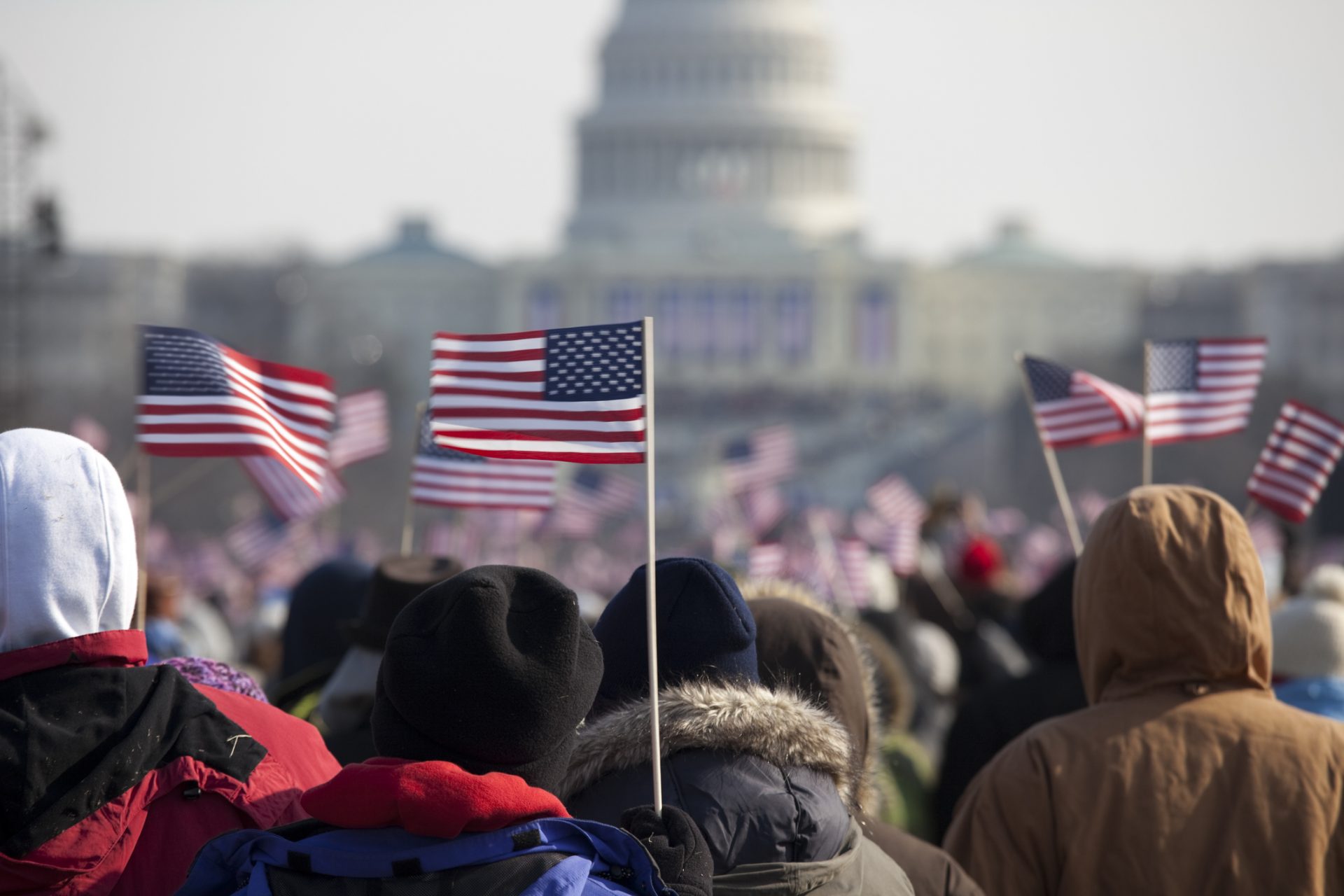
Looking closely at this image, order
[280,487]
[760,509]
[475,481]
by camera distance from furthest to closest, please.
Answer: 1. [760,509]
2. [280,487]
3. [475,481]

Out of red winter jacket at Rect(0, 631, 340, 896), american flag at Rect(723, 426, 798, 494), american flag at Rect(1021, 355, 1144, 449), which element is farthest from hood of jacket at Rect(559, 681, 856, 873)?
american flag at Rect(723, 426, 798, 494)

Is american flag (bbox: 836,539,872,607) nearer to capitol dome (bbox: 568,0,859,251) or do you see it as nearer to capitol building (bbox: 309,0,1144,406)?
capitol building (bbox: 309,0,1144,406)

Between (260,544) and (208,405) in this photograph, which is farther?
(260,544)

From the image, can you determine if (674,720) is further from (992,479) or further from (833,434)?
(833,434)

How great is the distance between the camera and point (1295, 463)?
9172 mm

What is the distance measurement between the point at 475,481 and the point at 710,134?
10140 cm

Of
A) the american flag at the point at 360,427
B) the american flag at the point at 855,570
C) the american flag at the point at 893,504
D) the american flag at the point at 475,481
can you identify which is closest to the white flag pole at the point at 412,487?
the american flag at the point at 475,481

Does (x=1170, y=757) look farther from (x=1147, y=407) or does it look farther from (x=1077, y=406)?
(x=1077, y=406)

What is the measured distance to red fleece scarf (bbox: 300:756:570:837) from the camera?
3643 millimetres

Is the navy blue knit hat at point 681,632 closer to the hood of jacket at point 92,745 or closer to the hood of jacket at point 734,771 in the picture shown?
the hood of jacket at point 734,771

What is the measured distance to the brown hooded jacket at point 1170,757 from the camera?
4824 mm

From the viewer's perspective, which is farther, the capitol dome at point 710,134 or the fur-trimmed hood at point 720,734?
the capitol dome at point 710,134

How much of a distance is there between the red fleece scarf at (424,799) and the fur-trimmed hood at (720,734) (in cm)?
37

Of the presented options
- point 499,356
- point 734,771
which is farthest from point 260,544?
point 734,771
